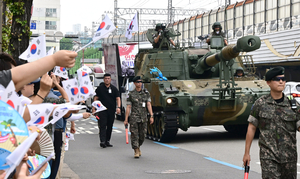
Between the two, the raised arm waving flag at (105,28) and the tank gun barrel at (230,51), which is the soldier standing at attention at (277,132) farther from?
the tank gun barrel at (230,51)

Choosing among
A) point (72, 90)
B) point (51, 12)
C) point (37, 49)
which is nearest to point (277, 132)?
point (72, 90)

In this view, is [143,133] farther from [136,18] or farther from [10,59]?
[136,18]

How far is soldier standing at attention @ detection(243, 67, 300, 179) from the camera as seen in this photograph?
5.68 metres

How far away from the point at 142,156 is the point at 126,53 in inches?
495

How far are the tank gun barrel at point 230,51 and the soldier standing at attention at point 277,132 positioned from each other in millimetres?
4840

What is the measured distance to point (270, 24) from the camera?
40.6 metres

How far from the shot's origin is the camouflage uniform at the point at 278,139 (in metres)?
5.68

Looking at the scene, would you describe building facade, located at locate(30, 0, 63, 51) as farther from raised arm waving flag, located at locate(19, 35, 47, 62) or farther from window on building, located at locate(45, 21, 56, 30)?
raised arm waving flag, located at locate(19, 35, 47, 62)

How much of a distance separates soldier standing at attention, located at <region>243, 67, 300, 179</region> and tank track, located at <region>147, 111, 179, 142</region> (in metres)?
7.86

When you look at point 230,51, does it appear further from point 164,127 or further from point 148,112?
point 164,127

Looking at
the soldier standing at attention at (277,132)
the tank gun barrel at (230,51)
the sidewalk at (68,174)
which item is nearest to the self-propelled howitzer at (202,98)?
the tank gun barrel at (230,51)

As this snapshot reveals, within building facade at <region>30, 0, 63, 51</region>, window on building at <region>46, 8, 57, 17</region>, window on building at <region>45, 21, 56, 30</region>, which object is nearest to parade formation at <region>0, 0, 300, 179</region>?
building facade at <region>30, 0, 63, 51</region>

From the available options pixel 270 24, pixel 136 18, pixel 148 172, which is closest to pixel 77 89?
pixel 148 172

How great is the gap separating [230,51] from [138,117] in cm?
250
